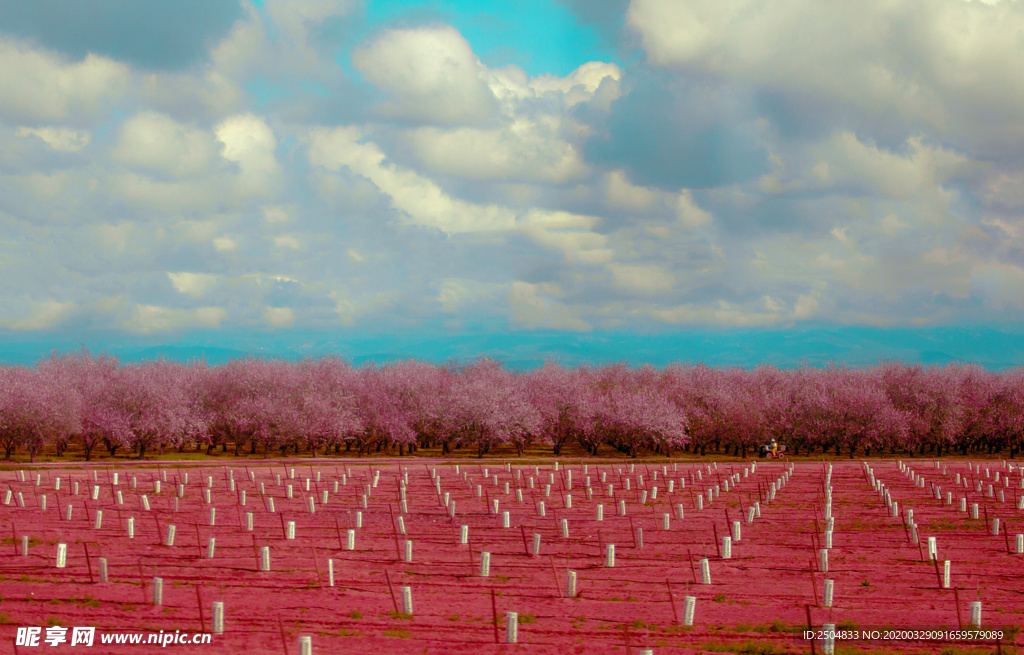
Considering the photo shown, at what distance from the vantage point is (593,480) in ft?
170

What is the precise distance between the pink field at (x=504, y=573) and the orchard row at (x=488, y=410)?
3297 cm

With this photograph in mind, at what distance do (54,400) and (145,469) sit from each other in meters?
17.9

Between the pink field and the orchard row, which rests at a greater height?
the orchard row

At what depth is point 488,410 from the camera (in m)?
79.8

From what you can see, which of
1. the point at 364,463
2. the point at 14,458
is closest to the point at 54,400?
the point at 14,458

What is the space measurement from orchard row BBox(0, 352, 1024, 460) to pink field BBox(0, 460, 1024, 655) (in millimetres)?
32970

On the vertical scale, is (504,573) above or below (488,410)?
below

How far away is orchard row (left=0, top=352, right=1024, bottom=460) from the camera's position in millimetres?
75062

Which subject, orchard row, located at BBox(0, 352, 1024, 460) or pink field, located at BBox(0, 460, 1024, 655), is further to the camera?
orchard row, located at BBox(0, 352, 1024, 460)

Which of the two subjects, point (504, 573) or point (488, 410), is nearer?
point (504, 573)

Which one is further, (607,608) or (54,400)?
(54,400)

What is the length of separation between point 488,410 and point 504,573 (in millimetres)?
55509

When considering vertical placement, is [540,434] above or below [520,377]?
below

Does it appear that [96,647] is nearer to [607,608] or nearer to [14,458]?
[607,608]
